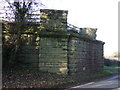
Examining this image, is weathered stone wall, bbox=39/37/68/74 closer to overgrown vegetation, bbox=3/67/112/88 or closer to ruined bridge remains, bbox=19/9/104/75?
ruined bridge remains, bbox=19/9/104/75

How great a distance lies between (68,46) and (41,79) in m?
3.96

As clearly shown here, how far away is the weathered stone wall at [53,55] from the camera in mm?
15367

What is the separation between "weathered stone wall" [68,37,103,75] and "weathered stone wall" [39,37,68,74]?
0.59m

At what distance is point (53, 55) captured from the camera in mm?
15562

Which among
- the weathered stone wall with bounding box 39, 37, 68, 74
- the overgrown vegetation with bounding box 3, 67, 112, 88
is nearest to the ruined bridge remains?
the weathered stone wall with bounding box 39, 37, 68, 74

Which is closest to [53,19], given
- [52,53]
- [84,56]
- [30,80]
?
[52,53]

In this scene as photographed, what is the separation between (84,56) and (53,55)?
369cm

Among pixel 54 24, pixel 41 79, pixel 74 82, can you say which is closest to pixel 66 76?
pixel 74 82

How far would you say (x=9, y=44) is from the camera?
14273 mm

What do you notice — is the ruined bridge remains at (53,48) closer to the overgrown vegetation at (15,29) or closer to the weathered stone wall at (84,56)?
the weathered stone wall at (84,56)

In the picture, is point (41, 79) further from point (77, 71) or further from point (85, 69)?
point (85, 69)

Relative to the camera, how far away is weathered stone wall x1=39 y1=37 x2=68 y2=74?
50.4ft

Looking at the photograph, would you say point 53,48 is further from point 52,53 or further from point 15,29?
point 15,29

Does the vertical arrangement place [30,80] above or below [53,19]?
below
